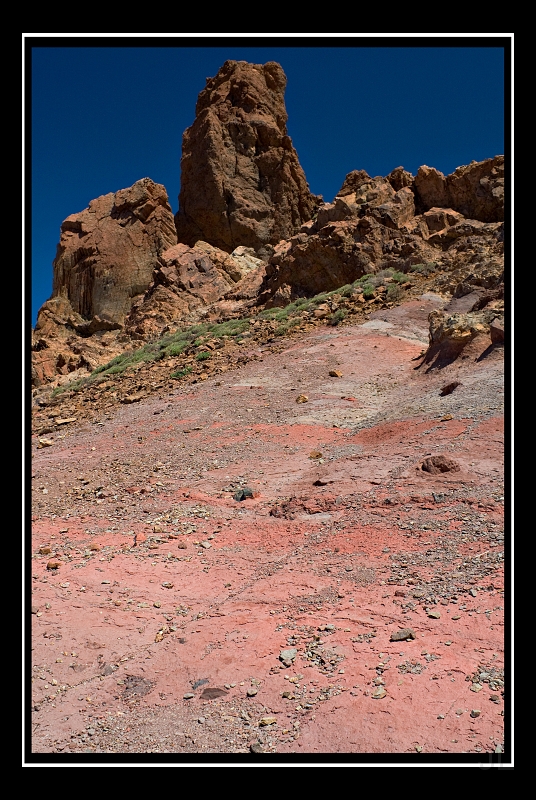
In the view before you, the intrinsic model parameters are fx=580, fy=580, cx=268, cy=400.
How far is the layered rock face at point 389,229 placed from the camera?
2172 centimetres

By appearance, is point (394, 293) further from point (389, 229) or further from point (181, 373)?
point (181, 373)

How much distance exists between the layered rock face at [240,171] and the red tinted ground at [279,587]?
2912 cm

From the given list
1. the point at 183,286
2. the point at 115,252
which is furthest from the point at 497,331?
the point at 115,252

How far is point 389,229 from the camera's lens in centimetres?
2244

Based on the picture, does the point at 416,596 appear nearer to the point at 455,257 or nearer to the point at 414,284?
the point at 414,284

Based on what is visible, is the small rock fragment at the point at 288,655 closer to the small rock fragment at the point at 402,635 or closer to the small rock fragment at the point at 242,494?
the small rock fragment at the point at 402,635

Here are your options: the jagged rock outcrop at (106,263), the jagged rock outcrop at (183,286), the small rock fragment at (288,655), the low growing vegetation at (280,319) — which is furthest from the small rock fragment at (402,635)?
the jagged rock outcrop at (106,263)

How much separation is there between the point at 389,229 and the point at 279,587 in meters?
20.0

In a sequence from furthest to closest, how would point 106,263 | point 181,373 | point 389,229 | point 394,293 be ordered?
point 106,263 → point 389,229 → point 394,293 → point 181,373

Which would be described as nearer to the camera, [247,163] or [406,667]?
[406,667]

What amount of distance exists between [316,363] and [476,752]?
11384 millimetres

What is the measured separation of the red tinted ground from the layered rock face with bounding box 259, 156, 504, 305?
1266 centimetres

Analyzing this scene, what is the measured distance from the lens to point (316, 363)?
13.8 meters
